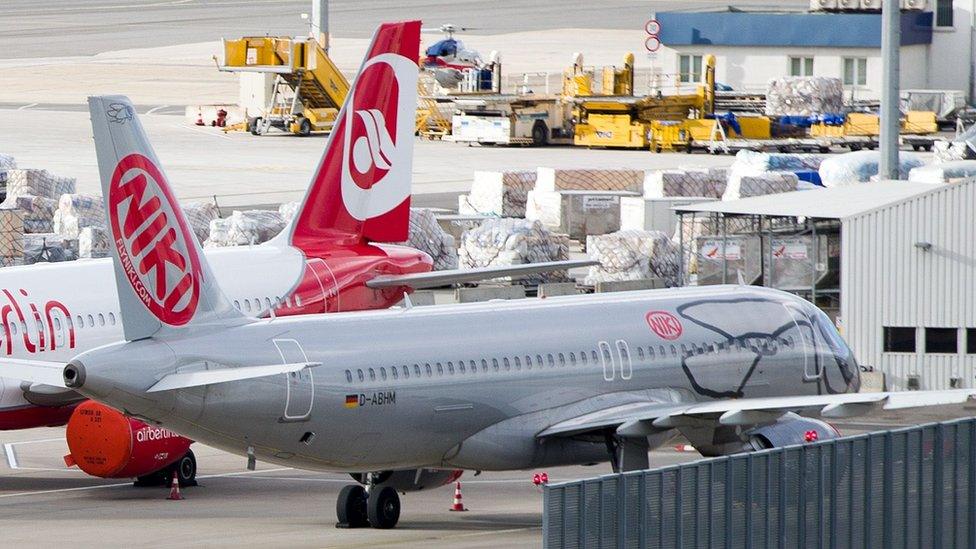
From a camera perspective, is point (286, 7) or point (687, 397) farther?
point (286, 7)

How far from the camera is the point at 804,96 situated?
305 feet

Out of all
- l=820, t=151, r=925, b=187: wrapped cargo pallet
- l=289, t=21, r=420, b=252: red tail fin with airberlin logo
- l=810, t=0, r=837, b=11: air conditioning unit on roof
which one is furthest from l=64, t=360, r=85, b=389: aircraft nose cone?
l=810, t=0, r=837, b=11: air conditioning unit on roof

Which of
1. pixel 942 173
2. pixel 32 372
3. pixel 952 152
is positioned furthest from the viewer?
pixel 952 152

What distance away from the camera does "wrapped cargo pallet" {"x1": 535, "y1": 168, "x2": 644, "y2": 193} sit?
63562 millimetres

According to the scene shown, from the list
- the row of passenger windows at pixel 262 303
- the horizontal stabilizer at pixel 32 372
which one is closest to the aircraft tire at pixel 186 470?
the row of passenger windows at pixel 262 303

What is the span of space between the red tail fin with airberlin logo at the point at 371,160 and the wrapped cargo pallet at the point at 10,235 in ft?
48.1

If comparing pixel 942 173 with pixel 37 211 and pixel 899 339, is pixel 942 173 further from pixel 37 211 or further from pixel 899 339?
pixel 37 211

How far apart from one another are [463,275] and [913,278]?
11.9 meters

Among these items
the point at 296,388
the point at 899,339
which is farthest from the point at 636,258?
the point at 296,388

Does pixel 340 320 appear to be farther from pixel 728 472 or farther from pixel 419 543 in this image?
pixel 728 472

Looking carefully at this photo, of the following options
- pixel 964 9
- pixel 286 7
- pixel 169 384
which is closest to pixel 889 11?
pixel 169 384

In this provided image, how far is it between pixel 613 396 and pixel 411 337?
3964 millimetres

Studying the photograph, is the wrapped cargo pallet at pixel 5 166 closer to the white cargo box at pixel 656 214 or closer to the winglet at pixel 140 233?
the white cargo box at pixel 656 214

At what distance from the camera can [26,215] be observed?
5766cm
